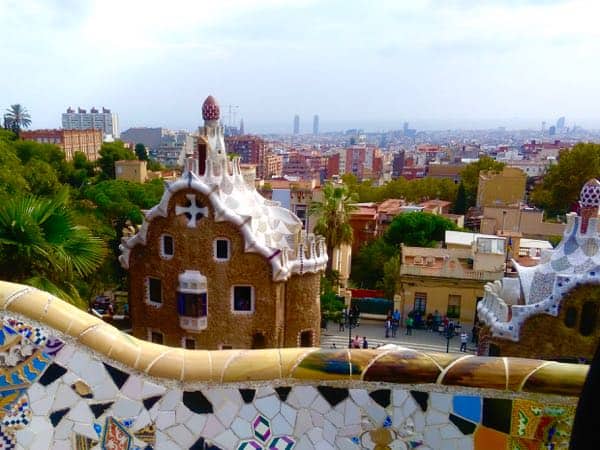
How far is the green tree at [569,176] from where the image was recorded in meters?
34.3

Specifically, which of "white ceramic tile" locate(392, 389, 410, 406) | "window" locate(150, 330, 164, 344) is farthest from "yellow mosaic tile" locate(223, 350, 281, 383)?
"window" locate(150, 330, 164, 344)

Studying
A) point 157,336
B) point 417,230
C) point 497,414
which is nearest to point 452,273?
point 417,230

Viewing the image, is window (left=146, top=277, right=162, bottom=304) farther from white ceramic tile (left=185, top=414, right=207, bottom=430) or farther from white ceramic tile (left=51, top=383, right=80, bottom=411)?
white ceramic tile (left=185, top=414, right=207, bottom=430)

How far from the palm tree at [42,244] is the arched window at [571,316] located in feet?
29.1

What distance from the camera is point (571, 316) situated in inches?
429

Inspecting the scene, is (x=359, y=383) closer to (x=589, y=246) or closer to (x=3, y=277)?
(x=3, y=277)

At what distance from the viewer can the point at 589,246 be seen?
36.8 feet

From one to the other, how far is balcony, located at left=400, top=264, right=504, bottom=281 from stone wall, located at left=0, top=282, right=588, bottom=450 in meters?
17.2

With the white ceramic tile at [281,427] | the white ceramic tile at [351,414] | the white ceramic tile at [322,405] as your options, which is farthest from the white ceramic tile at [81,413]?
the white ceramic tile at [351,414]

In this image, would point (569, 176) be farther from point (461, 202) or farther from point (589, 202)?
point (589, 202)

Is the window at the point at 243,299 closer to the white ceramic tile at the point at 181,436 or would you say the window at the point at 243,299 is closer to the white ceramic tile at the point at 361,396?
the white ceramic tile at the point at 181,436

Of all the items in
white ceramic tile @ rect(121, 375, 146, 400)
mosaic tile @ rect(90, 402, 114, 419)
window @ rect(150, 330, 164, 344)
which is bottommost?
window @ rect(150, 330, 164, 344)

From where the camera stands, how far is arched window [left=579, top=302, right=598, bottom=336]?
35.5 ft

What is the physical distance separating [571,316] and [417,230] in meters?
15.3
